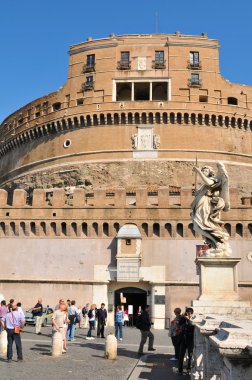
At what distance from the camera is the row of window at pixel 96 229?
25.7 metres

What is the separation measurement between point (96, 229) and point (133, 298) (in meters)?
4.40

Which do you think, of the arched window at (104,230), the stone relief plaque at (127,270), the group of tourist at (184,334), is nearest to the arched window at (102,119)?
the arched window at (104,230)

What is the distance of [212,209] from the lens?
349 inches

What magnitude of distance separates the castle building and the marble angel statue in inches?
644

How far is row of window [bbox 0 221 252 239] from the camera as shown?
84.4ft

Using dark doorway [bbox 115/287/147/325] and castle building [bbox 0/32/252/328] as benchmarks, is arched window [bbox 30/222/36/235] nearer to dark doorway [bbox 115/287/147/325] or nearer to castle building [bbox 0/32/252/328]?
castle building [bbox 0/32/252/328]

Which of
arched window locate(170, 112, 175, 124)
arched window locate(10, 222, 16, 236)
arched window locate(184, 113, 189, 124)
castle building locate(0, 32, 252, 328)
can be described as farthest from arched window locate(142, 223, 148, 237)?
arched window locate(184, 113, 189, 124)

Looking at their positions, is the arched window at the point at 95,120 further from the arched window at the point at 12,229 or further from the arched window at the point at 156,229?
the arched window at the point at 156,229

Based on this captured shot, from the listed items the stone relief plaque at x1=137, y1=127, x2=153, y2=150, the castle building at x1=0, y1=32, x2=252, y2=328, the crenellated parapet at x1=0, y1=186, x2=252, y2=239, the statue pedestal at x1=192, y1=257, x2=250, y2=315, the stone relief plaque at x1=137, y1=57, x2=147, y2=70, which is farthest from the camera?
the stone relief plaque at x1=137, y1=57, x2=147, y2=70

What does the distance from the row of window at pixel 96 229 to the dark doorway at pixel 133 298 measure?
118 inches

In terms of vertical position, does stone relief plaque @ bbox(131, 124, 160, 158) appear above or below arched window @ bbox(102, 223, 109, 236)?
above

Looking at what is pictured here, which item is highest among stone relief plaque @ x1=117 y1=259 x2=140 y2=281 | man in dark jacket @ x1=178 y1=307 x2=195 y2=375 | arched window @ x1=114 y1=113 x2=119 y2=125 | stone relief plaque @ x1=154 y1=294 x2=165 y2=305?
arched window @ x1=114 y1=113 x2=119 y2=125

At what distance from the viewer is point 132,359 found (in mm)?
10859

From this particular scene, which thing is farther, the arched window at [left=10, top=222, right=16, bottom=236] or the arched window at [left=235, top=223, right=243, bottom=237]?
the arched window at [left=10, top=222, right=16, bottom=236]
